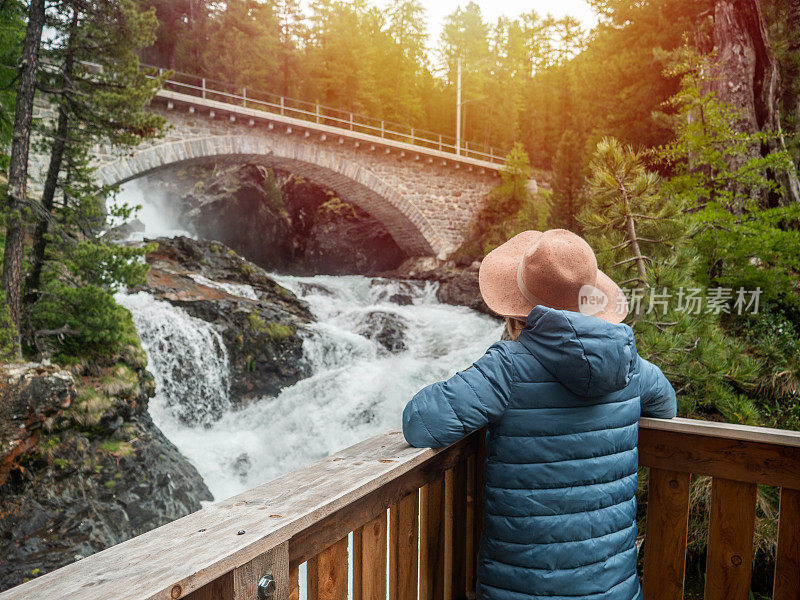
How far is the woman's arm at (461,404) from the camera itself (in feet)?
4.54

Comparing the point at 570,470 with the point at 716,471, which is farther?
the point at 716,471

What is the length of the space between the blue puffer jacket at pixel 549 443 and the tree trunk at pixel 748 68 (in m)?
8.04

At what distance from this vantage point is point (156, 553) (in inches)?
35.6

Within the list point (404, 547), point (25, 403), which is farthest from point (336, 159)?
point (404, 547)

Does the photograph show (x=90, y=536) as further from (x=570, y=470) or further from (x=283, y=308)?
(x=283, y=308)

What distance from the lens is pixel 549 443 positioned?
1.46m

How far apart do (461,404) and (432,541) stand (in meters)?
0.57

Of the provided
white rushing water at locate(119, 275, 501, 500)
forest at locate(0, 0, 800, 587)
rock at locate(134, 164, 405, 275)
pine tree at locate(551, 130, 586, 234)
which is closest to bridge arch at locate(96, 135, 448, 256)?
rock at locate(134, 164, 405, 275)

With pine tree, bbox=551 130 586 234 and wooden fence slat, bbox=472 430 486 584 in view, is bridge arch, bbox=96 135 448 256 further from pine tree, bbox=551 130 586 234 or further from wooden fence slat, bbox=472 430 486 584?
wooden fence slat, bbox=472 430 486 584

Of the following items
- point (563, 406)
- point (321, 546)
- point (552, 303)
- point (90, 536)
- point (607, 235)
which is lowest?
point (90, 536)

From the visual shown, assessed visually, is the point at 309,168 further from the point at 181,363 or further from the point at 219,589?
the point at 219,589

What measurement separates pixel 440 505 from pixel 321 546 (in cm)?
58

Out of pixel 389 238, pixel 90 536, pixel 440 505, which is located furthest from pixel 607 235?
pixel 389 238

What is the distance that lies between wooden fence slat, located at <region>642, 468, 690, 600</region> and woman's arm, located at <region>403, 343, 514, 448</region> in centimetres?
80
